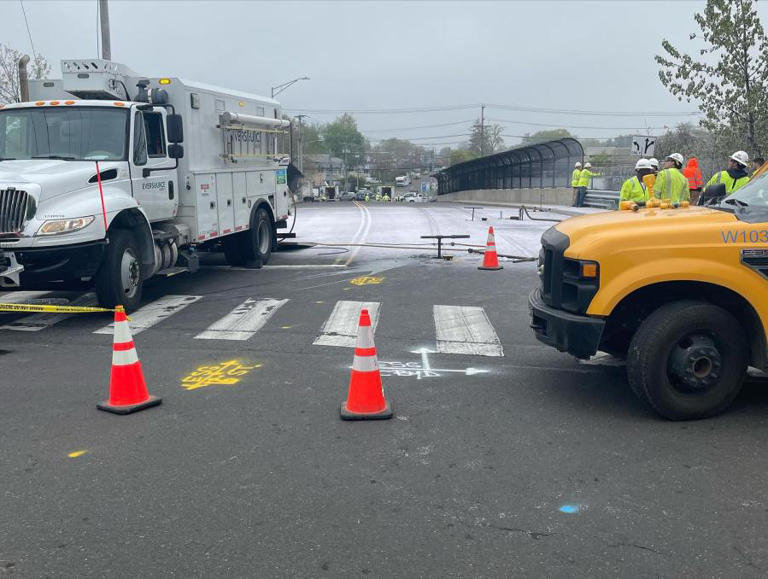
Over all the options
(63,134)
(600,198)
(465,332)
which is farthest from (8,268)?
(600,198)

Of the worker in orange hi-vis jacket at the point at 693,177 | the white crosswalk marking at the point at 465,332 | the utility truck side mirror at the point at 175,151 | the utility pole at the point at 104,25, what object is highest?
the utility pole at the point at 104,25

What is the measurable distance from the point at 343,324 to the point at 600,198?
75.7 feet

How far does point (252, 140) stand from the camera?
45.4ft

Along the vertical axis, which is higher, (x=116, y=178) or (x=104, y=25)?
(x=104, y=25)

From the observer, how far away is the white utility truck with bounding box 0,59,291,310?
838 cm

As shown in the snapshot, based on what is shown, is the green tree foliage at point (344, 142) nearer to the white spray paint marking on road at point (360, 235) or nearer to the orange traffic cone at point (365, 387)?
the white spray paint marking on road at point (360, 235)

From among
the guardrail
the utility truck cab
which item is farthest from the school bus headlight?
the guardrail

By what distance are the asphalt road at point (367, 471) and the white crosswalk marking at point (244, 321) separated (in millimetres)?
339

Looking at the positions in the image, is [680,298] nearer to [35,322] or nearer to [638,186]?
[638,186]

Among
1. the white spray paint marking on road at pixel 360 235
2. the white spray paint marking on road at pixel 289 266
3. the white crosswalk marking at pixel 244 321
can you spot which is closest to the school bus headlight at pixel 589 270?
the white crosswalk marking at pixel 244 321

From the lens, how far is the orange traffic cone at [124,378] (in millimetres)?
5691

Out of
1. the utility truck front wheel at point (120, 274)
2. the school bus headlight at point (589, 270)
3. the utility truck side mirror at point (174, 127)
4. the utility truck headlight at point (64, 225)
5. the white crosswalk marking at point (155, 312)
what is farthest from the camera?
the utility truck side mirror at point (174, 127)

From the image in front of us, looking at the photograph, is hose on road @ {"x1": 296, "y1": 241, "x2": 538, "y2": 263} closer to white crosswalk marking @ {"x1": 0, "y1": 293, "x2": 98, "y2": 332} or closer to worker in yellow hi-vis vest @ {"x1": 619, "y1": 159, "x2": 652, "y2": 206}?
worker in yellow hi-vis vest @ {"x1": 619, "y1": 159, "x2": 652, "y2": 206}

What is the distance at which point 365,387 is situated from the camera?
546 centimetres
